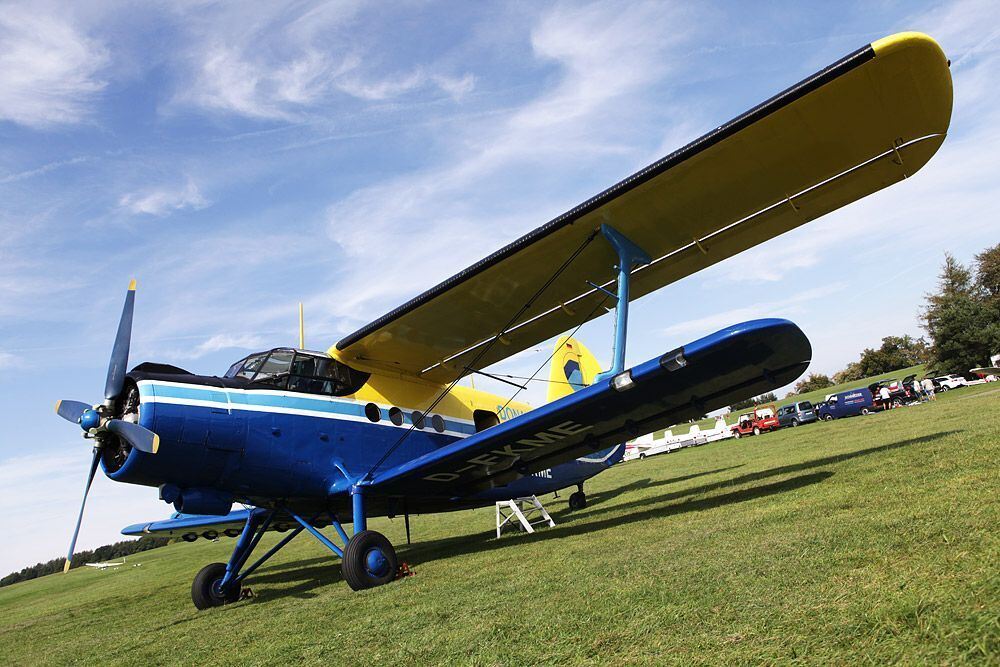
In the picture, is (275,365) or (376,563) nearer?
(376,563)

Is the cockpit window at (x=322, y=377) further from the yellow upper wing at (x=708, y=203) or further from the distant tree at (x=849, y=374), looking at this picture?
the distant tree at (x=849, y=374)

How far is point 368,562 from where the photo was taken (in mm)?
6590

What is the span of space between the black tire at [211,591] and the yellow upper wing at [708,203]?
321 centimetres

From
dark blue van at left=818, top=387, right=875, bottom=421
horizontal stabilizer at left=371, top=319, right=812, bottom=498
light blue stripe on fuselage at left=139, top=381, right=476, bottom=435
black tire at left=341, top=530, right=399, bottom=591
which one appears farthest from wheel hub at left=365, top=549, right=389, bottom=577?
dark blue van at left=818, top=387, right=875, bottom=421

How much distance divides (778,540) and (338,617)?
3.45m

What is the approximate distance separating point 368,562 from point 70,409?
371 cm

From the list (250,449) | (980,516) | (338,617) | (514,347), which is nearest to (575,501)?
(514,347)

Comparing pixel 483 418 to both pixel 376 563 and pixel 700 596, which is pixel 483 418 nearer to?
pixel 376 563

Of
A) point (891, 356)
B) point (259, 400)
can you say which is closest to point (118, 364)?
point (259, 400)

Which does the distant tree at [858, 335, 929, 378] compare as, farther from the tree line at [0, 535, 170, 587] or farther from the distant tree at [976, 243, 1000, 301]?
the tree line at [0, 535, 170, 587]

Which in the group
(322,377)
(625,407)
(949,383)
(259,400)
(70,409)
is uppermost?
(949,383)

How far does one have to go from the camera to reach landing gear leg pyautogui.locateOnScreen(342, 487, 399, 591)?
6.41 m

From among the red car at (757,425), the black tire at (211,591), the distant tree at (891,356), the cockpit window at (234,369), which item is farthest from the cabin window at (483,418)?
the distant tree at (891,356)

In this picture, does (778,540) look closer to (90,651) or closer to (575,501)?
(90,651)
